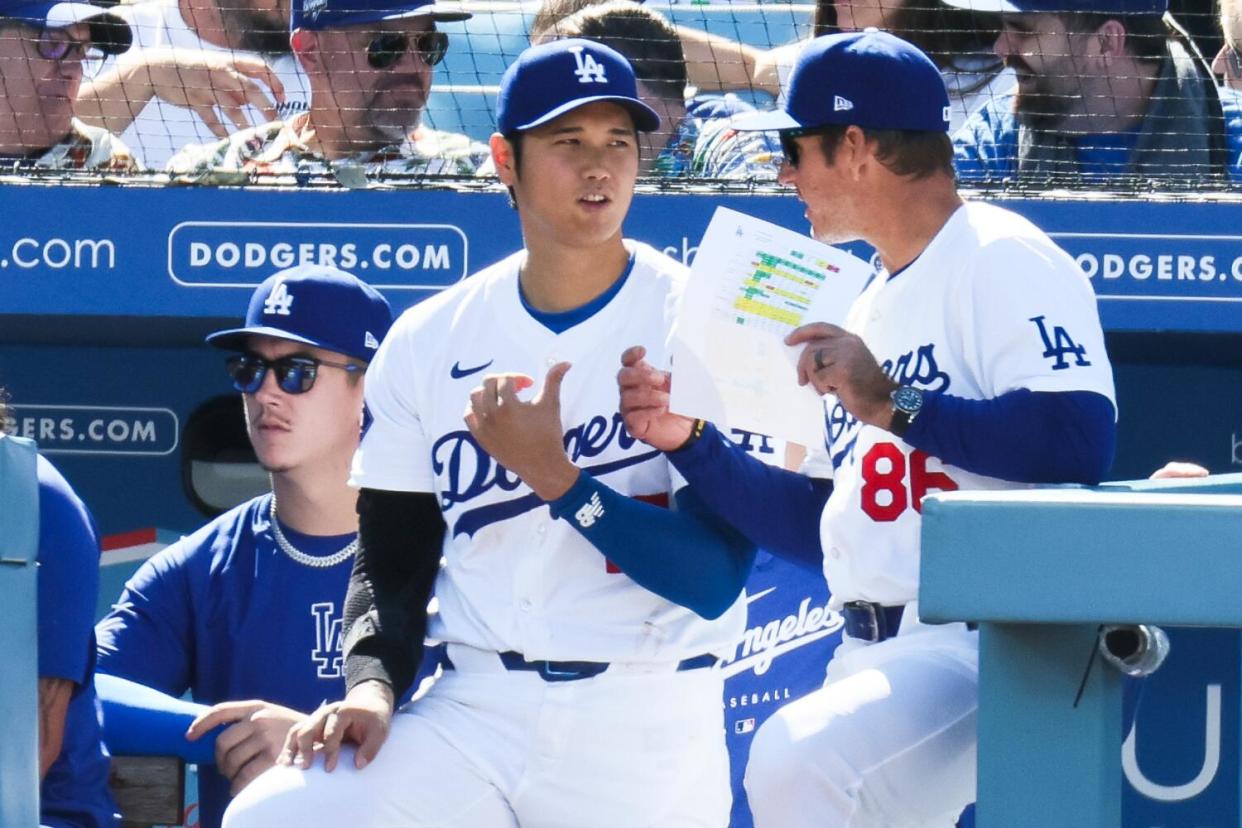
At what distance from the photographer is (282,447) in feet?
11.0

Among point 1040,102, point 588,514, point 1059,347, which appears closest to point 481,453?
point 588,514

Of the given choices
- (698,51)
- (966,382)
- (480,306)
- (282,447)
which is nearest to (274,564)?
(282,447)

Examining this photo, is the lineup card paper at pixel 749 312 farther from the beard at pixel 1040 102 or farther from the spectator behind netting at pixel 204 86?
the spectator behind netting at pixel 204 86

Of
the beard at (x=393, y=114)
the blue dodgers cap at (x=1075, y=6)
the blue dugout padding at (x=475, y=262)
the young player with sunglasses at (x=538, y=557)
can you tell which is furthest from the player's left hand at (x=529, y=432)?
the blue dodgers cap at (x=1075, y=6)

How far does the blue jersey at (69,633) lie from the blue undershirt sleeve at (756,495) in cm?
74

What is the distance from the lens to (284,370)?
3.38 meters

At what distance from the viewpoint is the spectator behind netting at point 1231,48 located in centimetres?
435

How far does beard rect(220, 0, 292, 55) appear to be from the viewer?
4.76m

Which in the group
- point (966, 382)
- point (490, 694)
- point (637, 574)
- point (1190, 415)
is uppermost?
point (966, 382)

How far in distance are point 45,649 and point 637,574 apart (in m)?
0.72

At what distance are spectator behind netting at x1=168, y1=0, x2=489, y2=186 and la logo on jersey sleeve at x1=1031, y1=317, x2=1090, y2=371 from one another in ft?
7.12

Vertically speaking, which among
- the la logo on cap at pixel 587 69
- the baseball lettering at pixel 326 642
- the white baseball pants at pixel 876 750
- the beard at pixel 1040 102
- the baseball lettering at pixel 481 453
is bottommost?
the baseball lettering at pixel 326 642

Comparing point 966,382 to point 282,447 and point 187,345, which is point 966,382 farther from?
point 187,345

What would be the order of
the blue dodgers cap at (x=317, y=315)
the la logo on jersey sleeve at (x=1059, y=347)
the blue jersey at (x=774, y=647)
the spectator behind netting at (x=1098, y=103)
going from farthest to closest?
the spectator behind netting at (x=1098, y=103) < the blue jersey at (x=774, y=647) < the blue dodgers cap at (x=317, y=315) < the la logo on jersey sleeve at (x=1059, y=347)
